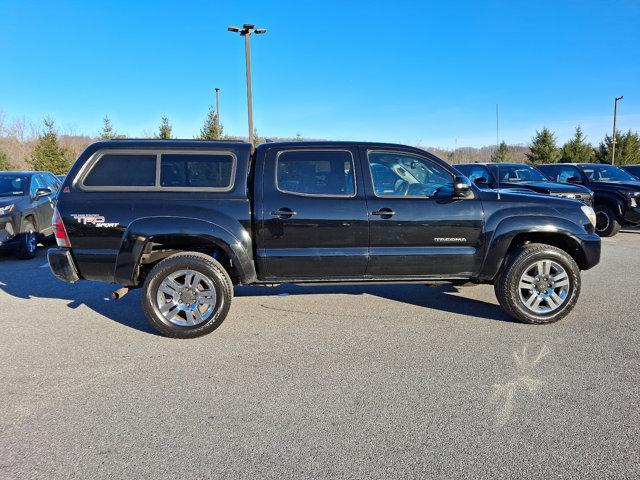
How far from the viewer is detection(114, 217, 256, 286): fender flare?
13.9ft

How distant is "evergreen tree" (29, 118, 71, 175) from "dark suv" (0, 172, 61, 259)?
50.8 ft

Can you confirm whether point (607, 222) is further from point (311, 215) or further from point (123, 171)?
point (123, 171)

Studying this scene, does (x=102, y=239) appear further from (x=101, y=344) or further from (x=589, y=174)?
(x=589, y=174)

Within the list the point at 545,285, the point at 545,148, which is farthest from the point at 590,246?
the point at 545,148

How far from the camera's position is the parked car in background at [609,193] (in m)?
10.6

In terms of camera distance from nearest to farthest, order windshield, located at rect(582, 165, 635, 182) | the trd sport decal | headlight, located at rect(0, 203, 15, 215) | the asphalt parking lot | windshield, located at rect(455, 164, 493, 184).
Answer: the asphalt parking lot, the trd sport decal, headlight, located at rect(0, 203, 15, 215), windshield, located at rect(455, 164, 493, 184), windshield, located at rect(582, 165, 635, 182)

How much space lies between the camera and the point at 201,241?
4.44m

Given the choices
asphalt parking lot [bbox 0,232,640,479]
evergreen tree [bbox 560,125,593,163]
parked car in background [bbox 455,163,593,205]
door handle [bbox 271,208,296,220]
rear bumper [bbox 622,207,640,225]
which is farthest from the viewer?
evergreen tree [bbox 560,125,593,163]

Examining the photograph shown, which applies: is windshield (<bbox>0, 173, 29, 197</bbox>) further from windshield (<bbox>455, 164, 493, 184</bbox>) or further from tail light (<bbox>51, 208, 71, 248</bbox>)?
windshield (<bbox>455, 164, 493, 184</bbox>)

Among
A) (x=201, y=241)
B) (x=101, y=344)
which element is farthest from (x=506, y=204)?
(x=101, y=344)

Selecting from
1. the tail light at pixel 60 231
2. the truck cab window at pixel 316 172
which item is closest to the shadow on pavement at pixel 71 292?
the tail light at pixel 60 231

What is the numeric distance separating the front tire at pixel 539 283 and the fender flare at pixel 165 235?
2.73 metres

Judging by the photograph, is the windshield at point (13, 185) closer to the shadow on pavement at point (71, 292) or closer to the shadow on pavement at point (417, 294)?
the shadow on pavement at point (71, 292)

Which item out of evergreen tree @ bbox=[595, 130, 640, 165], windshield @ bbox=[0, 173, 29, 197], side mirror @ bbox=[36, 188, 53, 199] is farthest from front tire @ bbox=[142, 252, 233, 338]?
evergreen tree @ bbox=[595, 130, 640, 165]
